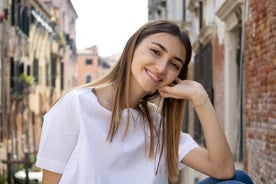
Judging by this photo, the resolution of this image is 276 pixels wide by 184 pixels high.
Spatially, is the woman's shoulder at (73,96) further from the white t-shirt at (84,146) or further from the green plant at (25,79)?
the green plant at (25,79)

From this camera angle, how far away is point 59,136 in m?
2.62

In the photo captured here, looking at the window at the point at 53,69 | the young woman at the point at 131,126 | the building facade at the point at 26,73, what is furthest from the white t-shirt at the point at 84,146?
the window at the point at 53,69

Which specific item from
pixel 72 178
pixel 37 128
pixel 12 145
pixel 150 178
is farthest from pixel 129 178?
pixel 37 128

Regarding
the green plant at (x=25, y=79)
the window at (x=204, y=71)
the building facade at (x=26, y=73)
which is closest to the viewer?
the window at (x=204, y=71)

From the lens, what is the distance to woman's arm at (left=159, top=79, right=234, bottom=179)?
2.77 metres

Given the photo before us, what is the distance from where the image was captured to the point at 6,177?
18203 millimetres

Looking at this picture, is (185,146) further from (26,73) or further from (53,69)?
(53,69)

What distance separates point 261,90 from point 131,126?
130 inches

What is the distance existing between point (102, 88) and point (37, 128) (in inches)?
965

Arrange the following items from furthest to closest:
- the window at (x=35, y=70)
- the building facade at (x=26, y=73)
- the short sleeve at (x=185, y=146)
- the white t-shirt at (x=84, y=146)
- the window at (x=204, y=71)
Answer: the window at (x=35, y=70), the building facade at (x=26, y=73), the window at (x=204, y=71), the short sleeve at (x=185, y=146), the white t-shirt at (x=84, y=146)

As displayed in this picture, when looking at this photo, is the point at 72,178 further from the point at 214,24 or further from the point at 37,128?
the point at 37,128

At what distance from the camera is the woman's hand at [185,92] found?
9.15ft

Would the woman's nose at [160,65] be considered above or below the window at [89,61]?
below

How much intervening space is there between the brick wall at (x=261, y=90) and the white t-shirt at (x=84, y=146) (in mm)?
2721
